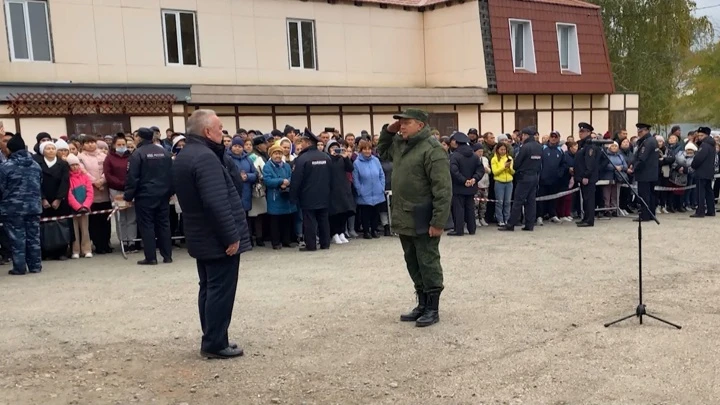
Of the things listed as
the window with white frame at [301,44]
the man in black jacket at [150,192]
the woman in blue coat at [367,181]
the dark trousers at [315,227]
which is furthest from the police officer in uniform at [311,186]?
the window with white frame at [301,44]

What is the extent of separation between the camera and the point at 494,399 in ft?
14.2

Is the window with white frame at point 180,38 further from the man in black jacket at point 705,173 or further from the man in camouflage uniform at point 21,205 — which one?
the man in black jacket at point 705,173

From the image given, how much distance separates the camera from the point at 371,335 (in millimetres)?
5711

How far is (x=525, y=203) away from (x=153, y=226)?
6635 mm

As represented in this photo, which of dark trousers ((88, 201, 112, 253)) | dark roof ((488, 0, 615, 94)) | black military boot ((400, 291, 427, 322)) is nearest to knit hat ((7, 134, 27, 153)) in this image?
dark trousers ((88, 201, 112, 253))

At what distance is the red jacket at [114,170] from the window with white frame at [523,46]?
14.7m

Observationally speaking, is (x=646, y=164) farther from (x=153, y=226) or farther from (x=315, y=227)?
(x=153, y=226)

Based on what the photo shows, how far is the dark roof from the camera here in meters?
20.4

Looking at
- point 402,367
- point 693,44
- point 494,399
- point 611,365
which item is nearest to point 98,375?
point 402,367

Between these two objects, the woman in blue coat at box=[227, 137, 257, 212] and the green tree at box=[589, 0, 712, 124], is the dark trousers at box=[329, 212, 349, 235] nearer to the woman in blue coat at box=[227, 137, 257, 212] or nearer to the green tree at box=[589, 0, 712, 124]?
the woman in blue coat at box=[227, 137, 257, 212]

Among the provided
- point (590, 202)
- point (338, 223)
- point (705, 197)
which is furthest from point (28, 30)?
point (705, 197)

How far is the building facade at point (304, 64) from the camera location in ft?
48.9

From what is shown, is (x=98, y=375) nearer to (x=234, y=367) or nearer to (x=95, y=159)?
(x=234, y=367)

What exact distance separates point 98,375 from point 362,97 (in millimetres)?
14740
